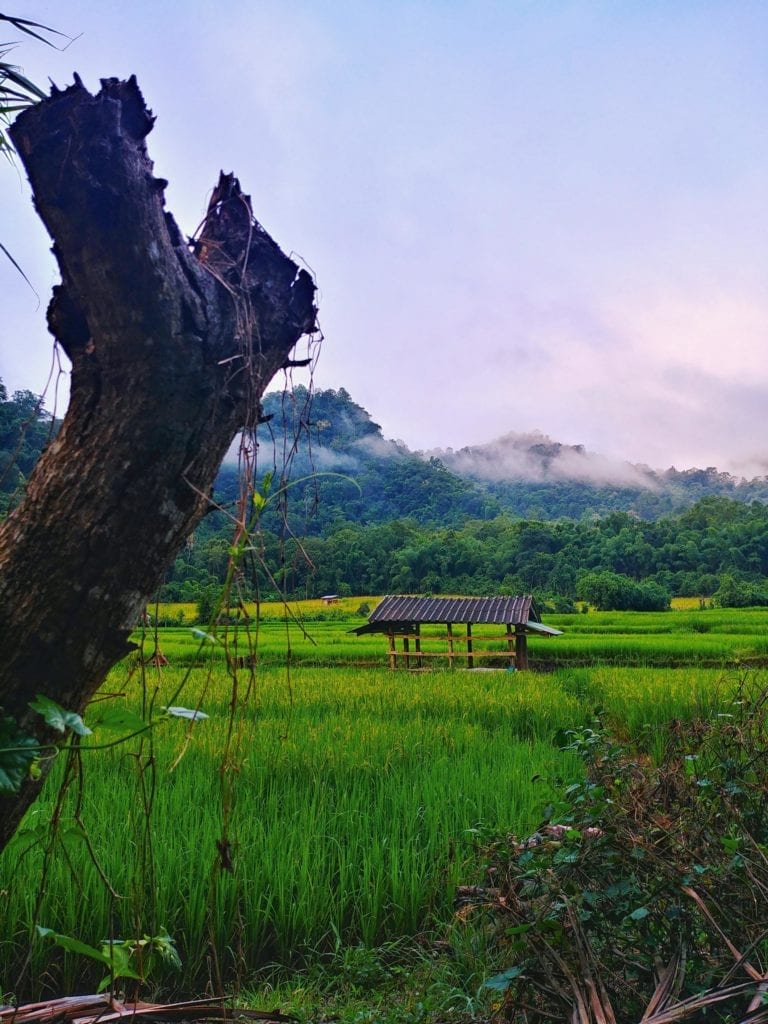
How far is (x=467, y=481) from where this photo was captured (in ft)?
309

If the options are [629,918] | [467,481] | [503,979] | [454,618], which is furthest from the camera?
[467,481]

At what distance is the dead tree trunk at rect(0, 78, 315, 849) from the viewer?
3.43 feet

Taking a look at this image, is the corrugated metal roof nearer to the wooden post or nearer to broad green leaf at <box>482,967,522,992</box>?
the wooden post

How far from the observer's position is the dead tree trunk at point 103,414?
1047 mm

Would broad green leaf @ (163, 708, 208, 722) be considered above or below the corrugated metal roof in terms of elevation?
above

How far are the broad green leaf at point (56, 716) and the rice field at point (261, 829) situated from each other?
0.15 feet

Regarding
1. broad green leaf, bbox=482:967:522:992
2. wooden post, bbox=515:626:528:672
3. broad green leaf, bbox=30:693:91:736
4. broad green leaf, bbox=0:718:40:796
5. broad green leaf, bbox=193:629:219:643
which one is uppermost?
broad green leaf, bbox=193:629:219:643

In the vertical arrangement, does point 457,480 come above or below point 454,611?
above

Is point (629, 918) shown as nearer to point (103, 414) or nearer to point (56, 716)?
point (56, 716)

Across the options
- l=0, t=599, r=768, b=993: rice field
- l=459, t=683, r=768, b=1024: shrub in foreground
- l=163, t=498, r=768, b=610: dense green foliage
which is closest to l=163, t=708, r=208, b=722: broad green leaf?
l=0, t=599, r=768, b=993: rice field

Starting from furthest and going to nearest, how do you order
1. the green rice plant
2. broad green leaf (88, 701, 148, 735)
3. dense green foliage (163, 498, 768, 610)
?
dense green foliage (163, 498, 768, 610) < the green rice plant < broad green leaf (88, 701, 148, 735)

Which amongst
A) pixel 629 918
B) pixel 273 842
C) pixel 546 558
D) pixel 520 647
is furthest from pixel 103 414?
pixel 546 558

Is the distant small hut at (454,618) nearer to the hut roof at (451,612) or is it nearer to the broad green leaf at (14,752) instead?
the hut roof at (451,612)

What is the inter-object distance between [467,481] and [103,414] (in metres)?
93.9
